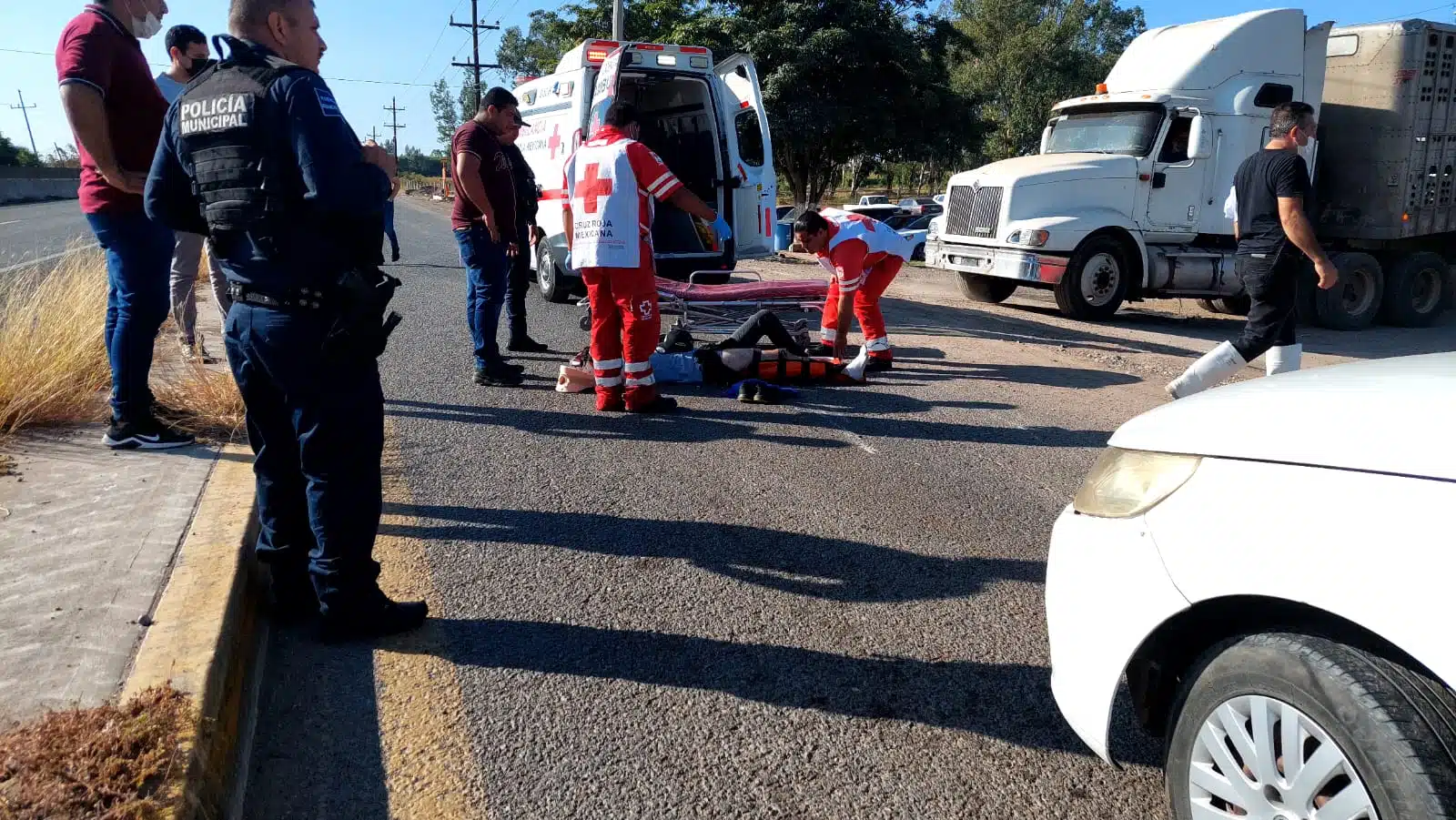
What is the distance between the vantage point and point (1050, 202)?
11.3 meters

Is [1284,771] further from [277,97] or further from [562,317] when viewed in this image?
[562,317]

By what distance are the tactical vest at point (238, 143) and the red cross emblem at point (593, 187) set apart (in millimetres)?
3112

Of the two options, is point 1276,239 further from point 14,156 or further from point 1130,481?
point 14,156

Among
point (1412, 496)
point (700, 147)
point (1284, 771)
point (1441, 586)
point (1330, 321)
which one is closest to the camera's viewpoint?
point (1441, 586)

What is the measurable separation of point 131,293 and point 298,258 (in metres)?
2.13

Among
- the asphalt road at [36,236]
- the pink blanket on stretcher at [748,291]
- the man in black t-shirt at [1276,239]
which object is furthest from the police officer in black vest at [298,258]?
the asphalt road at [36,236]

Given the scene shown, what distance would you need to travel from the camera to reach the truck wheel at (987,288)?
42.3ft

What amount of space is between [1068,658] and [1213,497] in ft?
1.81

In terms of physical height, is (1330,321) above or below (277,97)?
below

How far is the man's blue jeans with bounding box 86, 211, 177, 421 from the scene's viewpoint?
431 centimetres

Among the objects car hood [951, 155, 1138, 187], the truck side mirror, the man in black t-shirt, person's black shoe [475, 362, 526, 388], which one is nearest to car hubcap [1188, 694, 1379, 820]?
the man in black t-shirt

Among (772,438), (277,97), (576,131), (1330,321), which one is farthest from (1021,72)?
(277,97)

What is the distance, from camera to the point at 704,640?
311cm

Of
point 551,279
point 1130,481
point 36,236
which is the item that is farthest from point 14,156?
point 1130,481
